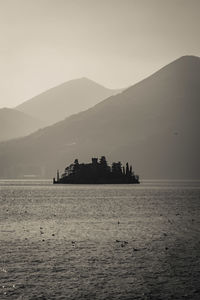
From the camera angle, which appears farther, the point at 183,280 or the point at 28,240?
the point at 28,240

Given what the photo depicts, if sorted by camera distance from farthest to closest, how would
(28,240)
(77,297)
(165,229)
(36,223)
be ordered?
(36,223) < (165,229) < (28,240) < (77,297)

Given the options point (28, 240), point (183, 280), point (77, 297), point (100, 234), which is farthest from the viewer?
point (100, 234)

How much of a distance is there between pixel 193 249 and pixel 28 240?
1012 inches

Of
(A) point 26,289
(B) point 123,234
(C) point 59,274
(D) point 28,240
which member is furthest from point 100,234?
(A) point 26,289

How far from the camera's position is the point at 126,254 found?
60781 millimetres

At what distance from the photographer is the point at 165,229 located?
3570 inches

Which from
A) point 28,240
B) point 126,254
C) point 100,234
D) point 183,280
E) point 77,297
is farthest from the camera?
point 100,234

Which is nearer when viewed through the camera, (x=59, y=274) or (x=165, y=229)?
(x=59, y=274)

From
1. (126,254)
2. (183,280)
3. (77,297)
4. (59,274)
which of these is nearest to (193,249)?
(126,254)

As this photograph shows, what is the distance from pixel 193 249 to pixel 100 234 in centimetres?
2284

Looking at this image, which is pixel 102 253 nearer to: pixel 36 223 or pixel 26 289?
pixel 26 289

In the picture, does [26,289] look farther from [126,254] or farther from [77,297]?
[126,254]

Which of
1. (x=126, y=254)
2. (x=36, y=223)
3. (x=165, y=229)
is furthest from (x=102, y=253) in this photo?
(x=36, y=223)

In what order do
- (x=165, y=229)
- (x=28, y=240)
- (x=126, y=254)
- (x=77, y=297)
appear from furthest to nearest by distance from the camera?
(x=165, y=229) → (x=28, y=240) → (x=126, y=254) → (x=77, y=297)
